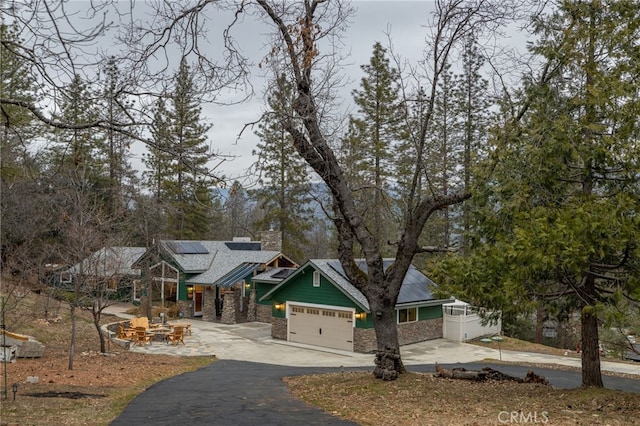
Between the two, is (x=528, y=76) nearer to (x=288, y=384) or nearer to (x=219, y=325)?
(x=288, y=384)

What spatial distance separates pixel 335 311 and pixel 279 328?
3.32 m

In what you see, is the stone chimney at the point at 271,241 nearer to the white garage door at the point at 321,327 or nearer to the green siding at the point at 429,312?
the white garage door at the point at 321,327

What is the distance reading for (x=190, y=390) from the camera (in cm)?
1179

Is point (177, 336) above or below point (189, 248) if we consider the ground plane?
below

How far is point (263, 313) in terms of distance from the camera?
30.0 metres

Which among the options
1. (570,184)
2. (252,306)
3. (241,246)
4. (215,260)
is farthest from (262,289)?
(570,184)

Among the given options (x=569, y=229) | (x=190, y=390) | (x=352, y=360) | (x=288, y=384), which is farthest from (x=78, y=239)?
(x=569, y=229)

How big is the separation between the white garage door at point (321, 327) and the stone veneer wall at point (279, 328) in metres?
0.32

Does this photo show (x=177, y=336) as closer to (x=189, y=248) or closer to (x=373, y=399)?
(x=189, y=248)

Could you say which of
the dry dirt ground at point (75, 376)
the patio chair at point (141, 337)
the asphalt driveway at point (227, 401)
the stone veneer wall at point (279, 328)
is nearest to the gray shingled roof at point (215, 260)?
the stone veneer wall at point (279, 328)

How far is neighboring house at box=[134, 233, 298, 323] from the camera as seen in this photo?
29.4 meters

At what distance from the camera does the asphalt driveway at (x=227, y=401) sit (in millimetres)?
8258

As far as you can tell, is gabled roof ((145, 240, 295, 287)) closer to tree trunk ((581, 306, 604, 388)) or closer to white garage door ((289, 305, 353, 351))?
white garage door ((289, 305, 353, 351))

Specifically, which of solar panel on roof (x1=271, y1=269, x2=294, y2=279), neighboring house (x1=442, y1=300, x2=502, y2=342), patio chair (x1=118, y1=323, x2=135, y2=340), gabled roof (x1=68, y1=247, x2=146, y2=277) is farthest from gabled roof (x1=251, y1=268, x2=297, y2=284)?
gabled roof (x1=68, y1=247, x2=146, y2=277)
